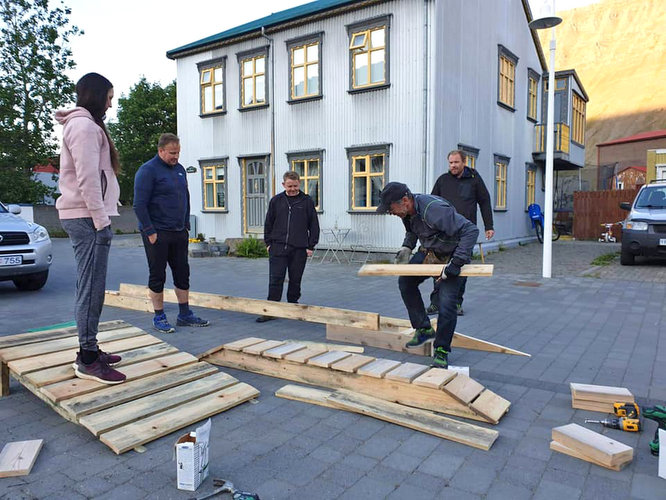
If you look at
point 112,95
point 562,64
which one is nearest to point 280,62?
point 112,95

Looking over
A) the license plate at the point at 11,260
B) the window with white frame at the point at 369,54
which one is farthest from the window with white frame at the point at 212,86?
the license plate at the point at 11,260

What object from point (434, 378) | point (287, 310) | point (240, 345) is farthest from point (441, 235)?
point (287, 310)

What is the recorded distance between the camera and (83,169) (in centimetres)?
348

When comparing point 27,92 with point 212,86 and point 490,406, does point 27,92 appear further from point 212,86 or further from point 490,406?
point 490,406

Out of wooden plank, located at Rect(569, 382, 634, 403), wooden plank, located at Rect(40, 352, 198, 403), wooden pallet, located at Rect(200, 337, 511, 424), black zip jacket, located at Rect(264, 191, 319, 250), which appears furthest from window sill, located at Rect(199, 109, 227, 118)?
wooden plank, located at Rect(569, 382, 634, 403)

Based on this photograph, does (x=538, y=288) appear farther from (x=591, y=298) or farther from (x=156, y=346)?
→ (x=156, y=346)

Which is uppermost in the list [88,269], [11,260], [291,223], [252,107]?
[252,107]

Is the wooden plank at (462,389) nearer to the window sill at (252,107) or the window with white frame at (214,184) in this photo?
the window sill at (252,107)

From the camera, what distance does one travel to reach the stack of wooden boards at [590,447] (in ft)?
9.21

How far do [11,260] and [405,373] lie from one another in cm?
755

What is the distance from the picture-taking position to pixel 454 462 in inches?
114

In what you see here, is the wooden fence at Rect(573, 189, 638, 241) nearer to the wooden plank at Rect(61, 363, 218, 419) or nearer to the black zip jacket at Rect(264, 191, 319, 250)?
the black zip jacket at Rect(264, 191, 319, 250)

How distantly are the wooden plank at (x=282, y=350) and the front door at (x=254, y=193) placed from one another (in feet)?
44.3

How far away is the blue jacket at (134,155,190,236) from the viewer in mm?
5703
